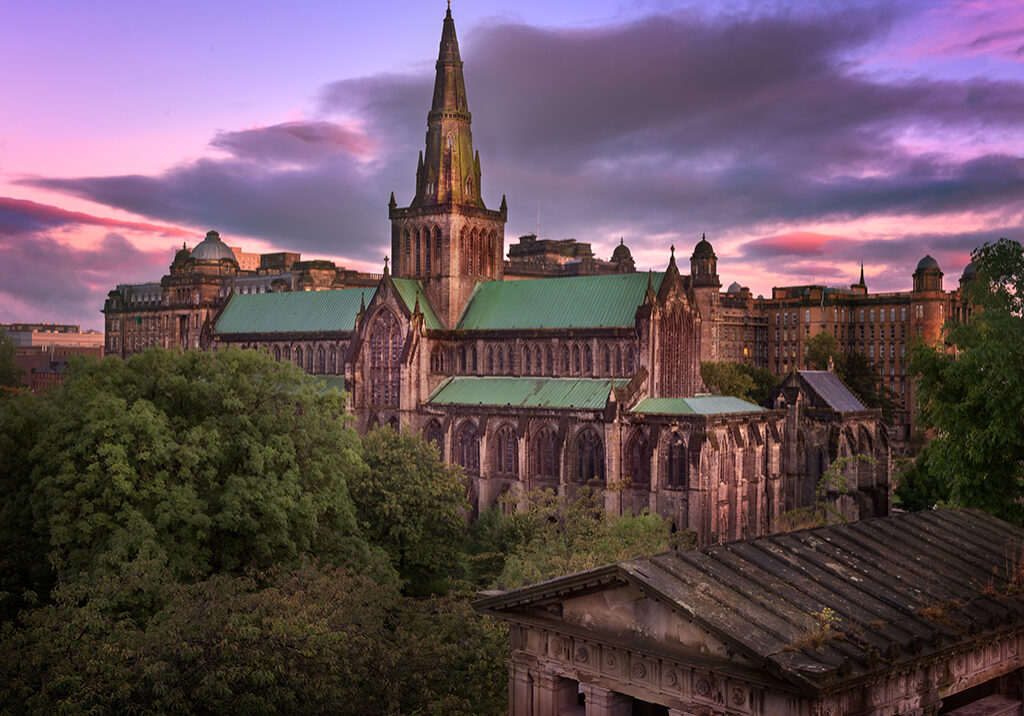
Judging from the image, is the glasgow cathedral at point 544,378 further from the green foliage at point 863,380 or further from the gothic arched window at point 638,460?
the green foliage at point 863,380

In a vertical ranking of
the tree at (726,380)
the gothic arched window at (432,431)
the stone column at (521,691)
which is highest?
the tree at (726,380)

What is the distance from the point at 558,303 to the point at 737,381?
119 feet

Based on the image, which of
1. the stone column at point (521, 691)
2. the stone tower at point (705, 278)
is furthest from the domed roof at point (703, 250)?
the stone column at point (521, 691)

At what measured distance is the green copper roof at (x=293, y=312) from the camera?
9075 centimetres

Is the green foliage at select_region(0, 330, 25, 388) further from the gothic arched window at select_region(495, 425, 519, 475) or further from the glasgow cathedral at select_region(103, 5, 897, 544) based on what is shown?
the gothic arched window at select_region(495, 425, 519, 475)

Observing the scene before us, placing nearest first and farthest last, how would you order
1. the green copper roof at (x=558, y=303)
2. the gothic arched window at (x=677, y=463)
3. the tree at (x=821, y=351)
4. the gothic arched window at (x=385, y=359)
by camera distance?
1. the gothic arched window at (x=677, y=463)
2. the green copper roof at (x=558, y=303)
3. the gothic arched window at (x=385, y=359)
4. the tree at (x=821, y=351)

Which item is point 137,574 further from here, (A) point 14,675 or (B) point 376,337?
(B) point 376,337

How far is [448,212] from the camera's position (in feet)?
275

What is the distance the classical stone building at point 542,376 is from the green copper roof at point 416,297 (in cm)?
15

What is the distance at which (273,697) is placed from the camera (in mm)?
23469

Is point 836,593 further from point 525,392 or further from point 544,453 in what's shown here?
point 525,392

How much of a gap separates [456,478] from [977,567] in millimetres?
36552

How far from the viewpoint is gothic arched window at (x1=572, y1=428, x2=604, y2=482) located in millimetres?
67125

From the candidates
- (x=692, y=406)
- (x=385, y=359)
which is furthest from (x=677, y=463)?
(x=385, y=359)
